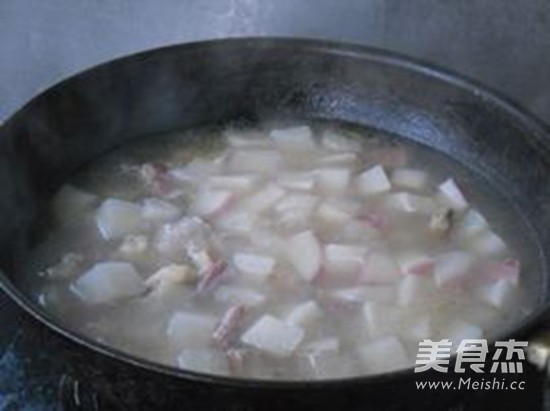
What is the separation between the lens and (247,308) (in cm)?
215

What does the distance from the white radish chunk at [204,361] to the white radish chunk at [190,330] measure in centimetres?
4

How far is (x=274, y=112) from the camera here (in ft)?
9.55

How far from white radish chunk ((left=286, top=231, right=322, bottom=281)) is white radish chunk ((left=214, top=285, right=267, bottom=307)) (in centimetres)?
→ 16

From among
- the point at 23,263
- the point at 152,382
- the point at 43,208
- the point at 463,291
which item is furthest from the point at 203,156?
the point at 152,382

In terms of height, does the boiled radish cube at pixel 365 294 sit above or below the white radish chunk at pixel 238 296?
above

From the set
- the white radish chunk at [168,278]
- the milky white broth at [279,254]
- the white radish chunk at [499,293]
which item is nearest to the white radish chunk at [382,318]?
the milky white broth at [279,254]

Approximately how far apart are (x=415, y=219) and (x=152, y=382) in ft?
3.82

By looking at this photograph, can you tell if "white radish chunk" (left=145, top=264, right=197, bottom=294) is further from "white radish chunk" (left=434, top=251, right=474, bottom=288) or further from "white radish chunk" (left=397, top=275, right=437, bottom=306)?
"white radish chunk" (left=434, top=251, right=474, bottom=288)

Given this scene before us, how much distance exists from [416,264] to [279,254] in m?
0.37

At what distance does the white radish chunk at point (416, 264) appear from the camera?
7.55 ft

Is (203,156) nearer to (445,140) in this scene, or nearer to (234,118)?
(234,118)

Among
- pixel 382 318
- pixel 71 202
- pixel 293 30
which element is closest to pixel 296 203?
pixel 382 318

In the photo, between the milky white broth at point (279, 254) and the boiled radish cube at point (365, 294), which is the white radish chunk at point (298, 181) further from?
the boiled radish cube at point (365, 294)

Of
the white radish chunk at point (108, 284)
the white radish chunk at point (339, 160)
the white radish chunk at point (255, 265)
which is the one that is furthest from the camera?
the white radish chunk at point (339, 160)
